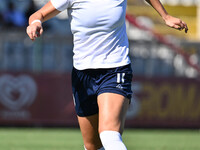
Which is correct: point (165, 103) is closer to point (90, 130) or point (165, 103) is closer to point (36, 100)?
point (36, 100)

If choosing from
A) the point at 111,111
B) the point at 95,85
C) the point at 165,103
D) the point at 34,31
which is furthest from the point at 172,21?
the point at 165,103

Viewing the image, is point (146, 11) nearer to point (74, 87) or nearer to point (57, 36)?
point (57, 36)

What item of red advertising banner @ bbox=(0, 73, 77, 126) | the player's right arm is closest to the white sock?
the player's right arm

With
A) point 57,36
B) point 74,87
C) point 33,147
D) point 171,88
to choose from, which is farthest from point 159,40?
point 74,87

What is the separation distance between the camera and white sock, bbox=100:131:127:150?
453cm

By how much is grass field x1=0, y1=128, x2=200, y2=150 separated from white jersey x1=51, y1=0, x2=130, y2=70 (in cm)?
410

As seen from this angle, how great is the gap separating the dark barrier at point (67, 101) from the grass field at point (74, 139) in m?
0.33

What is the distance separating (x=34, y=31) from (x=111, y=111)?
95 cm

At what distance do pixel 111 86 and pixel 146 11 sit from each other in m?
14.3

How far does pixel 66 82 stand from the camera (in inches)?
516

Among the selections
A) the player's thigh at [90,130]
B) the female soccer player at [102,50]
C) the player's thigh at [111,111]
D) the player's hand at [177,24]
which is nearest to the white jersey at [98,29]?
the female soccer player at [102,50]

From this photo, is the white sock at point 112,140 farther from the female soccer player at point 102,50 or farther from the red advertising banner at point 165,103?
the red advertising banner at point 165,103

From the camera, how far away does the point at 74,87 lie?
17.2 ft

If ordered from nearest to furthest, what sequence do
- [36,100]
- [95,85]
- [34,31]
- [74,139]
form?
1. [34,31]
2. [95,85]
3. [74,139]
4. [36,100]
